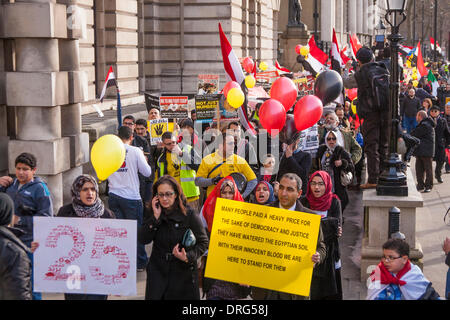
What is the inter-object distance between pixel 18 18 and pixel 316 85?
4.64 meters

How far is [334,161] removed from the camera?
11.2 metres

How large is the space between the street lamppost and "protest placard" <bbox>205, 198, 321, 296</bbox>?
11.3 ft

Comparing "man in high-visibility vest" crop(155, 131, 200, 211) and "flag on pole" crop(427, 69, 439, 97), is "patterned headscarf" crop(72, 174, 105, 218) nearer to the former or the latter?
"man in high-visibility vest" crop(155, 131, 200, 211)

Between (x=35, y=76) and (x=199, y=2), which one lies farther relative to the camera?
(x=199, y=2)

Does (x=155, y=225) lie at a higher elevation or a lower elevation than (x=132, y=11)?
lower

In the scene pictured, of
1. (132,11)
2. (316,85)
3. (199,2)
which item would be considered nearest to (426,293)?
(316,85)

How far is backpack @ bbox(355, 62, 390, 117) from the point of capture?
11343 mm

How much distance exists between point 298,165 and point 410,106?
1165 cm

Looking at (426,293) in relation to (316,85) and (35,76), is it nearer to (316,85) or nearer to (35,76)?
(35,76)

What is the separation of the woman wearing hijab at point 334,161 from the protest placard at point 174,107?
2753 mm

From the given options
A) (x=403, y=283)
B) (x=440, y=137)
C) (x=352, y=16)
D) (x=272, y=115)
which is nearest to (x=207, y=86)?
Answer: (x=440, y=137)

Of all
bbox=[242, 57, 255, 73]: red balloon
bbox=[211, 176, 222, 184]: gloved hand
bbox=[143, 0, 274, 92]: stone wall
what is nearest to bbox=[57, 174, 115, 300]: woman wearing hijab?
bbox=[211, 176, 222, 184]: gloved hand

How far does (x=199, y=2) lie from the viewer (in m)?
24.7
